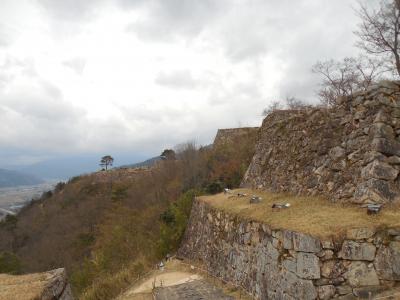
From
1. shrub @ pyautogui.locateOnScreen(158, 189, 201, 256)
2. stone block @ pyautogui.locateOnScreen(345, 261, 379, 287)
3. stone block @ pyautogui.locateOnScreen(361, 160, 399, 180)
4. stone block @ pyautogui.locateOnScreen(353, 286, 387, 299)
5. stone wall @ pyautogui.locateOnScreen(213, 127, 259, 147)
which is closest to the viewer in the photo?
stone block @ pyautogui.locateOnScreen(353, 286, 387, 299)

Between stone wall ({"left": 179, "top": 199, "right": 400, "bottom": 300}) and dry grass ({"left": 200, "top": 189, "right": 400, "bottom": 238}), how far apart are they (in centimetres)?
16

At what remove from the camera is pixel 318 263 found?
20.2 ft

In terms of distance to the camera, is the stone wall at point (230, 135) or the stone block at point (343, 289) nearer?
the stone block at point (343, 289)

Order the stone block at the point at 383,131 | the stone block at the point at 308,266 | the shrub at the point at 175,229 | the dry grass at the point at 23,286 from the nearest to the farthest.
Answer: the stone block at the point at 308,266
the dry grass at the point at 23,286
the stone block at the point at 383,131
the shrub at the point at 175,229

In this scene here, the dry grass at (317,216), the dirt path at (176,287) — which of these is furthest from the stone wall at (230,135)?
the dry grass at (317,216)

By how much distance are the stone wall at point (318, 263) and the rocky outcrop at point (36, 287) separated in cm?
408

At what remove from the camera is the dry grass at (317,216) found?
632cm

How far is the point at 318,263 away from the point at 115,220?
27059mm

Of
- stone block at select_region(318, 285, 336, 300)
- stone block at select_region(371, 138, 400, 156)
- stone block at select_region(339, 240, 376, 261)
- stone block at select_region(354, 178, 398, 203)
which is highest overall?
stone block at select_region(371, 138, 400, 156)

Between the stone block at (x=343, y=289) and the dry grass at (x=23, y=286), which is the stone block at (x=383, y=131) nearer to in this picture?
the stone block at (x=343, y=289)

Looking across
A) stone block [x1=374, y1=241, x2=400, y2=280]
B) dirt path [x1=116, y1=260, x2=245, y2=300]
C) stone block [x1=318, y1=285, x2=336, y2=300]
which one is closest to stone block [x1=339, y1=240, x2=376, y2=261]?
stone block [x1=374, y1=241, x2=400, y2=280]

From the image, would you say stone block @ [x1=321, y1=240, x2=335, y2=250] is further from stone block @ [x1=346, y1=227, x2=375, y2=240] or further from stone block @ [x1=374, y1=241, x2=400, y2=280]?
stone block @ [x1=374, y1=241, x2=400, y2=280]

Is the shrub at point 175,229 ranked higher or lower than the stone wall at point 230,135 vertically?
lower

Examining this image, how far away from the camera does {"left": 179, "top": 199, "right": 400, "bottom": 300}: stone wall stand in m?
5.93
